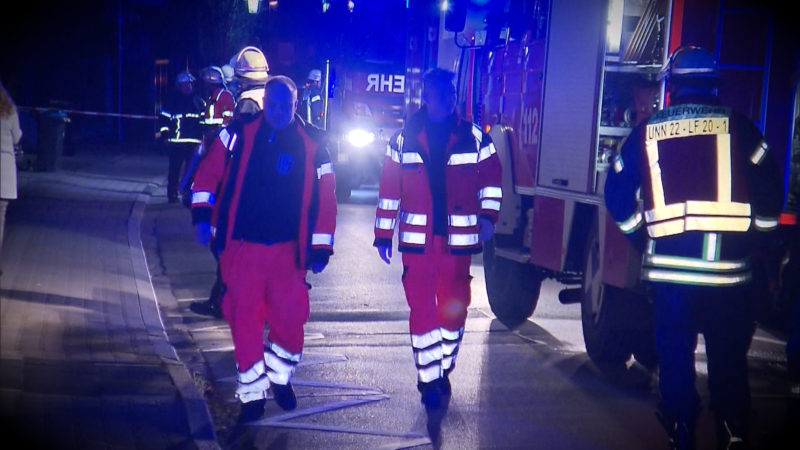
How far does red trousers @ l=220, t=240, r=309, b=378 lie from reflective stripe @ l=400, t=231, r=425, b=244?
734 millimetres

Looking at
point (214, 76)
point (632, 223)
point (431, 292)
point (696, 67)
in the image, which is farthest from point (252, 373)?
point (214, 76)

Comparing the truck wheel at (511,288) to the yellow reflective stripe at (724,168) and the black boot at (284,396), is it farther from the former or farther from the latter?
the yellow reflective stripe at (724,168)

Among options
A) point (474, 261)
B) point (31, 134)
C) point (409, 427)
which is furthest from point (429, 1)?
point (31, 134)

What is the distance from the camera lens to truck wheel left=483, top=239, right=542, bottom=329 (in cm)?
877

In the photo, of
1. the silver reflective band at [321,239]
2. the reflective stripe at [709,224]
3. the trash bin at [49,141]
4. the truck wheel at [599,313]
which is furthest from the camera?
the trash bin at [49,141]

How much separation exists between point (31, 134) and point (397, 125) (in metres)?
9.09

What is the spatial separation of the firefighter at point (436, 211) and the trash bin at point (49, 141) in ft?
45.2

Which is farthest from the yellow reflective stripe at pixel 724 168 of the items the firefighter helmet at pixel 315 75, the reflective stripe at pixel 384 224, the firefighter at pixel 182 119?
the firefighter helmet at pixel 315 75

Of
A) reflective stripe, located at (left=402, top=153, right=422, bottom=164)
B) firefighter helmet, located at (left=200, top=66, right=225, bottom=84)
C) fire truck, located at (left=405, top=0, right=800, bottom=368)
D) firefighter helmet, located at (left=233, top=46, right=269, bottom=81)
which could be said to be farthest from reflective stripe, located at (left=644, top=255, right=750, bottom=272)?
firefighter helmet, located at (left=200, top=66, right=225, bottom=84)

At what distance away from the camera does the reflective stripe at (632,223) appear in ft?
17.3

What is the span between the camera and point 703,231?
5.02m

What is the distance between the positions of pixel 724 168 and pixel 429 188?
6.53 ft

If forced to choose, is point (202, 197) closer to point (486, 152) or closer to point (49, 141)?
point (486, 152)

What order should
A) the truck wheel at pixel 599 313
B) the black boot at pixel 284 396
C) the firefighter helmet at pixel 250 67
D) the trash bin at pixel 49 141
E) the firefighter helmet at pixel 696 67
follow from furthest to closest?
the trash bin at pixel 49 141 → the firefighter helmet at pixel 250 67 → the truck wheel at pixel 599 313 → the black boot at pixel 284 396 → the firefighter helmet at pixel 696 67
